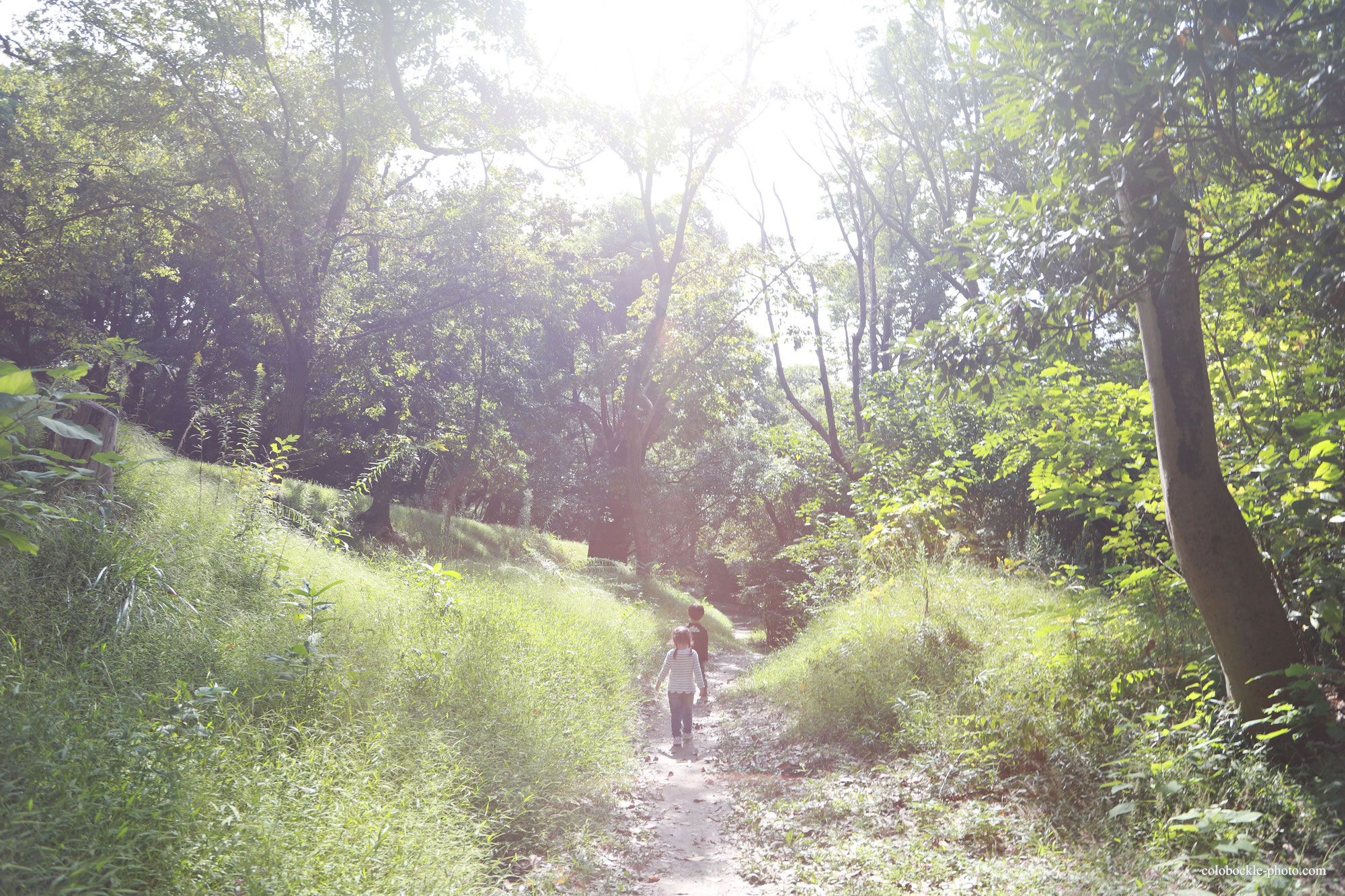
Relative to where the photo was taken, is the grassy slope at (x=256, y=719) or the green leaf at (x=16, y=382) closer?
the grassy slope at (x=256, y=719)

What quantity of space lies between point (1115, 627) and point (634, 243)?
2644 centimetres

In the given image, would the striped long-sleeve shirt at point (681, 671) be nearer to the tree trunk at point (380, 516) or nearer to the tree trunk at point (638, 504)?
the tree trunk at point (380, 516)

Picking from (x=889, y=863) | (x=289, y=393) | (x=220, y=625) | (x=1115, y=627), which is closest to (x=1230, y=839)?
(x=889, y=863)

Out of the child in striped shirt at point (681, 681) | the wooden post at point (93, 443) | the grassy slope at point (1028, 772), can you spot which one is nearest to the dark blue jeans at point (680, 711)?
the child in striped shirt at point (681, 681)

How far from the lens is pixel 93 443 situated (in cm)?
653

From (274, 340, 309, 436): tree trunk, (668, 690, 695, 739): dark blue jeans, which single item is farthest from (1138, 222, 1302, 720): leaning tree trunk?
(274, 340, 309, 436): tree trunk

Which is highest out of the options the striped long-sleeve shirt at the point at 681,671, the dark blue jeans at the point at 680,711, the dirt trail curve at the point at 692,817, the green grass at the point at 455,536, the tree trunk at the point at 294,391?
the tree trunk at the point at 294,391

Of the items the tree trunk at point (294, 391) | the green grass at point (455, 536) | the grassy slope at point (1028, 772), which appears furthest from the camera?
the tree trunk at point (294, 391)

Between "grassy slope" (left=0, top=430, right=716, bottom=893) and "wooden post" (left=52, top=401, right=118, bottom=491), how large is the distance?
1.29 feet

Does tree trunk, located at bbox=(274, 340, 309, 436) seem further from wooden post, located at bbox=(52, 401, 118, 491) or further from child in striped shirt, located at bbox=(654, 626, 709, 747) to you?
child in striped shirt, located at bbox=(654, 626, 709, 747)

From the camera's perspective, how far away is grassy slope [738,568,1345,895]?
149 inches

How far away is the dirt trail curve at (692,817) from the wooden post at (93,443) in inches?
218

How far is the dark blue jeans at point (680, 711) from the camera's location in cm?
816

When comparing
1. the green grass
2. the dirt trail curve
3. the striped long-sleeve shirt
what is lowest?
the dirt trail curve
